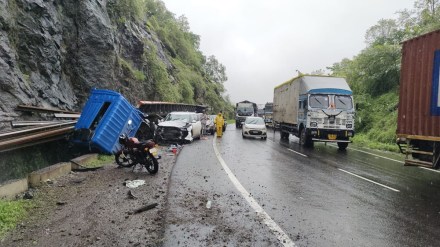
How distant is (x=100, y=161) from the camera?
1155 centimetres

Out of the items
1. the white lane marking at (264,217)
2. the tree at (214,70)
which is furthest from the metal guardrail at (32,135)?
the tree at (214,70)

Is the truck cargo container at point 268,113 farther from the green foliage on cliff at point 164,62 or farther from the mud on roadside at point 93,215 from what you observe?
the mud on roadside at point 93,215

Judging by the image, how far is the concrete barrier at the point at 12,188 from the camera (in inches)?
259

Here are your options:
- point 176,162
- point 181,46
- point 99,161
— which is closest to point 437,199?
point 176,162

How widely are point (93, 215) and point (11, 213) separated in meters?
1.20

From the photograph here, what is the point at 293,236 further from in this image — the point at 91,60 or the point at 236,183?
the point at 91,60

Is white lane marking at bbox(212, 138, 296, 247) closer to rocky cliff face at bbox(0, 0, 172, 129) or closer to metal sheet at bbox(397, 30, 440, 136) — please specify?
metal sheet at bbox(397, 30, 440, 136)

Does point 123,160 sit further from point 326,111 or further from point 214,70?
point 214,70

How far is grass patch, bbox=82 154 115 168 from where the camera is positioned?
10.7m

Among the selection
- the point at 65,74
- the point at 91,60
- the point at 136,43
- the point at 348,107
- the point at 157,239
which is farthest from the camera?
the point at 136,43

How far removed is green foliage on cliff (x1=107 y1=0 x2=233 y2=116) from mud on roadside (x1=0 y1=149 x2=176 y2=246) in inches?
813

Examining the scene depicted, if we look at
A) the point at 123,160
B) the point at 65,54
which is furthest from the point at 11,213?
the point at 65,54

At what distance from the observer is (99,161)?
11.5 meters

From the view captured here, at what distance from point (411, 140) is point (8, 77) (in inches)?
523
